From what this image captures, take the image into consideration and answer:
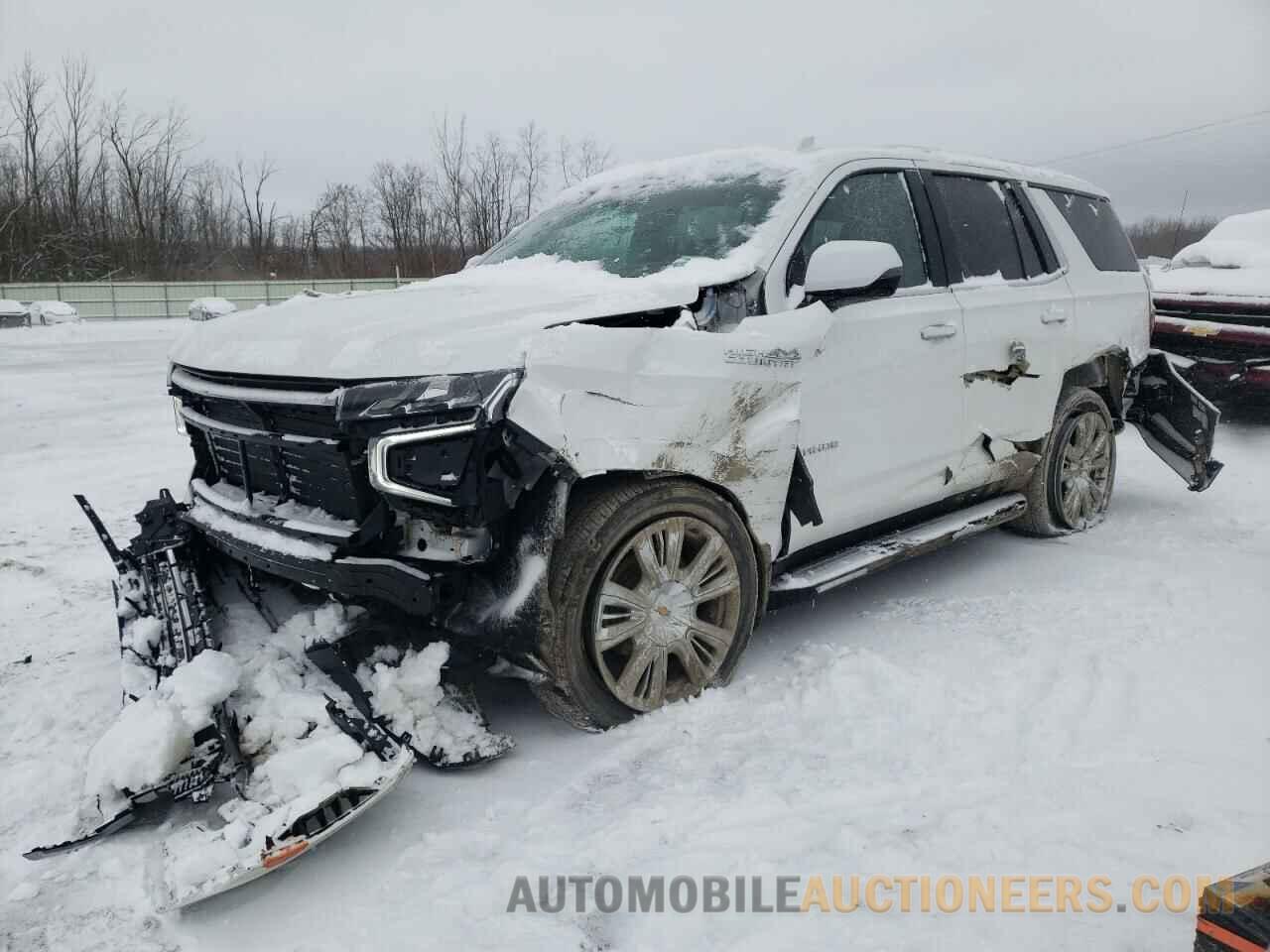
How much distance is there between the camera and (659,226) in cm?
344

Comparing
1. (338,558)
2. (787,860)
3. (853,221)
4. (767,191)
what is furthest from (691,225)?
(787,860)

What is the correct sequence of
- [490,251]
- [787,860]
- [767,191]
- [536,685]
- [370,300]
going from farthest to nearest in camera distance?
[490,251], [767,191], [370,300], [536,685], [787,860]

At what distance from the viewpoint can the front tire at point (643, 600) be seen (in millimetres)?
2590

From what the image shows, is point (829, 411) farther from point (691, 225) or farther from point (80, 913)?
point (80, 913)

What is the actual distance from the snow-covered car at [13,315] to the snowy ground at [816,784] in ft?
93.0

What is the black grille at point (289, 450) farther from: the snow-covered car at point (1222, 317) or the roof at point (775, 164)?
the snow-covered car at point (1222, 317)

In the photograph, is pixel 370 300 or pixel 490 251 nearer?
pixel 370 300

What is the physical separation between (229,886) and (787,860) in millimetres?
1375

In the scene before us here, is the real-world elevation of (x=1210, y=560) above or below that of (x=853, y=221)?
below

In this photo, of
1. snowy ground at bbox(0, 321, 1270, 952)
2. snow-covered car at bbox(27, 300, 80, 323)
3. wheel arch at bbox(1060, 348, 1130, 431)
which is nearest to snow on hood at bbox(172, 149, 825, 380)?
snowy ground at bbox(0, 321, 1270, 952)

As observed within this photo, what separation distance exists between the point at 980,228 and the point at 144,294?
151ft

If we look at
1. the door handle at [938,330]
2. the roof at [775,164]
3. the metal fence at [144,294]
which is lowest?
the door handle at [938,330]

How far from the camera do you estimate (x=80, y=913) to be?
2.07 m

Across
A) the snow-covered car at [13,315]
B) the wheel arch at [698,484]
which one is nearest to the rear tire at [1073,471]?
the wheel arch at [698,484]
